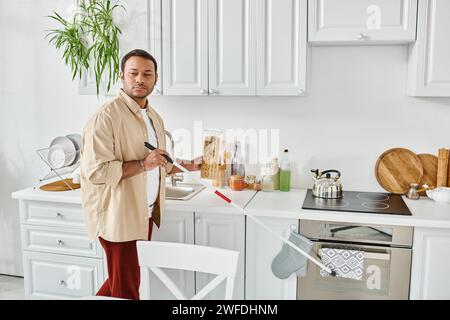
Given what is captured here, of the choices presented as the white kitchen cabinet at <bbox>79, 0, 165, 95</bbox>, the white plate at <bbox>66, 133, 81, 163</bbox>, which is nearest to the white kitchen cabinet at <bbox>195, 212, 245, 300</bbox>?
the white kitchen cabinet at <bbox>79, 0, 165, 95</bbox>

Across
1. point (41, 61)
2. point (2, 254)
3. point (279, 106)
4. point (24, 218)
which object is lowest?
point (2, 254)

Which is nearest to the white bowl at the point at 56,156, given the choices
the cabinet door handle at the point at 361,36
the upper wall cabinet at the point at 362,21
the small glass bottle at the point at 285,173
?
the small glass bottle at the point at 285,173

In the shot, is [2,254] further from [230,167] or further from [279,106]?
[279,106]

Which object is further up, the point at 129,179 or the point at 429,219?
the point at 129,179

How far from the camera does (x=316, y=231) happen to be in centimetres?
282

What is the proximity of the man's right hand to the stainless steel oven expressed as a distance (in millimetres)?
850

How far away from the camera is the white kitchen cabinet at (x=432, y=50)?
2.78 meters

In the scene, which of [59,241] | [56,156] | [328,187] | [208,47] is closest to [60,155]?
[56,156]

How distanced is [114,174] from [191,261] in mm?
733

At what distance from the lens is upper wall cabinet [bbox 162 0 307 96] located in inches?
117

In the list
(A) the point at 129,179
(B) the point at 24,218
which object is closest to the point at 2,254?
(B) the point at 24,218

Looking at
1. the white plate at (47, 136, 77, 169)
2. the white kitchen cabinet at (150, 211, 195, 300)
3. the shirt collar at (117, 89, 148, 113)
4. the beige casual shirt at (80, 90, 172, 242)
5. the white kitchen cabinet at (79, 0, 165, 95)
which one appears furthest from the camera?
the white plate at (47, 136, 77, 169)

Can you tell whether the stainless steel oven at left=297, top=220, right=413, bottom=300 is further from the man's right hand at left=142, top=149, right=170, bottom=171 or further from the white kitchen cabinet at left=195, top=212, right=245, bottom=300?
the man's right hand at left=142, top=149, right=170, bottom=171
